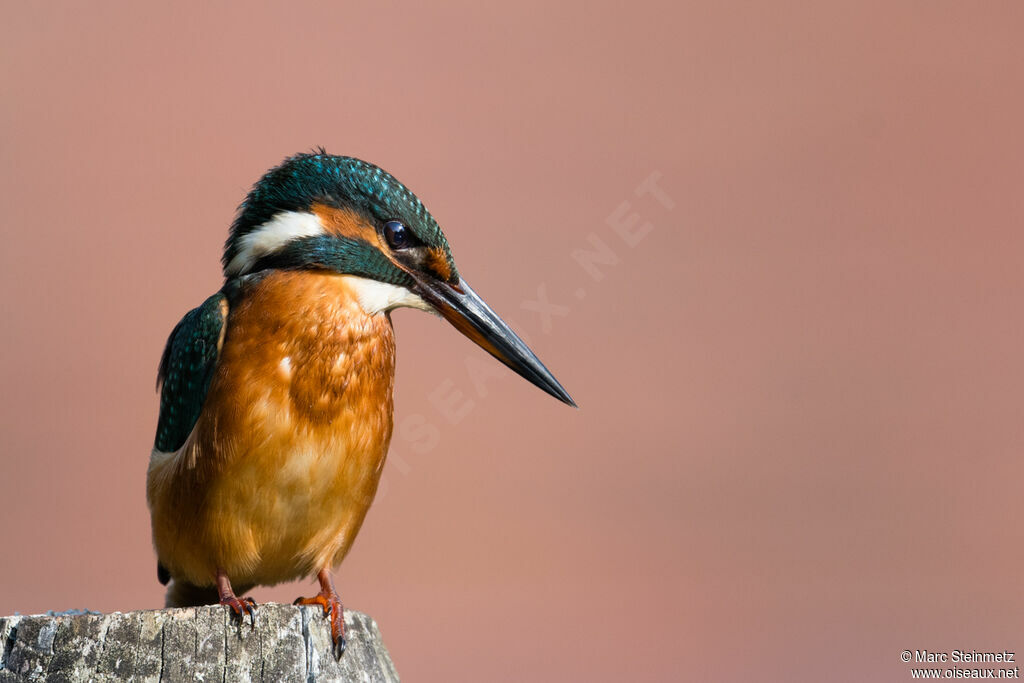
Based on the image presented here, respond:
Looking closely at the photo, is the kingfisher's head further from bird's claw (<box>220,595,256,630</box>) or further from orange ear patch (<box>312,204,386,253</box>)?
bird's claw (<box>220,595,256,630</box>)

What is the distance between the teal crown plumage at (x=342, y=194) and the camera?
2.42 m

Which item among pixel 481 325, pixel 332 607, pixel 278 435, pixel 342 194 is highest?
pixel 342 194

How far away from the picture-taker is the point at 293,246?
2.42 metres

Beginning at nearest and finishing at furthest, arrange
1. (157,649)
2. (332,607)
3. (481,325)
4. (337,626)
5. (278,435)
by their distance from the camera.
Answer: (157,649) < (337,626) < (332,607) < (278,435) < (481,325)

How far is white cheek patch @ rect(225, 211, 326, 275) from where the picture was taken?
8.00 feet

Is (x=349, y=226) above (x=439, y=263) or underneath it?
above

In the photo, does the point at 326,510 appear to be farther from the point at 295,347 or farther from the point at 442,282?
the point at 442,282

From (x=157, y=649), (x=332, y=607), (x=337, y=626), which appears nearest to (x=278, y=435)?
(x=332, y=607)

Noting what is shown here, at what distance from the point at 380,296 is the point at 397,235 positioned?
0.14 metres

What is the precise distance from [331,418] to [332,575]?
1.26ft

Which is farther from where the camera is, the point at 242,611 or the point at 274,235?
the point at 274,235

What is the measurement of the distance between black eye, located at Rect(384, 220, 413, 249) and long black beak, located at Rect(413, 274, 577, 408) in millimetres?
81

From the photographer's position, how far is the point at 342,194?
2.44 metres

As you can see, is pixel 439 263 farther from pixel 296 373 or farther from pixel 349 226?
pixel 296 373
